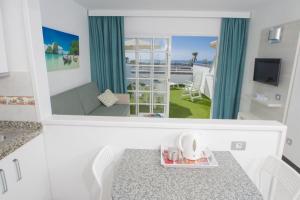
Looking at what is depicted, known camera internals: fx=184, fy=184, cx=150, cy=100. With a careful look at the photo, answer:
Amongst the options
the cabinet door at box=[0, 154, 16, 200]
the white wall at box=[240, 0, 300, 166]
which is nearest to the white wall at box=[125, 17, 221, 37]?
the white wall at box=[240, 0, 300, 166]

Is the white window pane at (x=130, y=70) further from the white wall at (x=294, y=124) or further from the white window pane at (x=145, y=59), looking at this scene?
the white wall at (x=294, y=124)

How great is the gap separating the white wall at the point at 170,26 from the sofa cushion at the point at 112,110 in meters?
1.59

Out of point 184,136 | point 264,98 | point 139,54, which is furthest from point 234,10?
point 184,136

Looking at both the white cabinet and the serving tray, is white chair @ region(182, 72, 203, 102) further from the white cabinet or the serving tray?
the white cabinet

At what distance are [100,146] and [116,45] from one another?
2.91 meters

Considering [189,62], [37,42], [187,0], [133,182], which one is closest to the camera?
[133,182]

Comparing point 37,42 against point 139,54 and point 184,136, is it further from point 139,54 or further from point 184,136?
point 139,54

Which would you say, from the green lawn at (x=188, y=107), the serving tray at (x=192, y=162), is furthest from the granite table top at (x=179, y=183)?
the green lawn at (x=188, y=107)

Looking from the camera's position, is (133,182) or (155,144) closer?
(133,182)

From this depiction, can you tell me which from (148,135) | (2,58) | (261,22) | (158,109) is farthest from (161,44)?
(2,58)

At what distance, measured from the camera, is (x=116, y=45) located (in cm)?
389

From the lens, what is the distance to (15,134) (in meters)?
1.25

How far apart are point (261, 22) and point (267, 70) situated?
103cm

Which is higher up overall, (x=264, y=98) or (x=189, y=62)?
(x=189, y=62)
